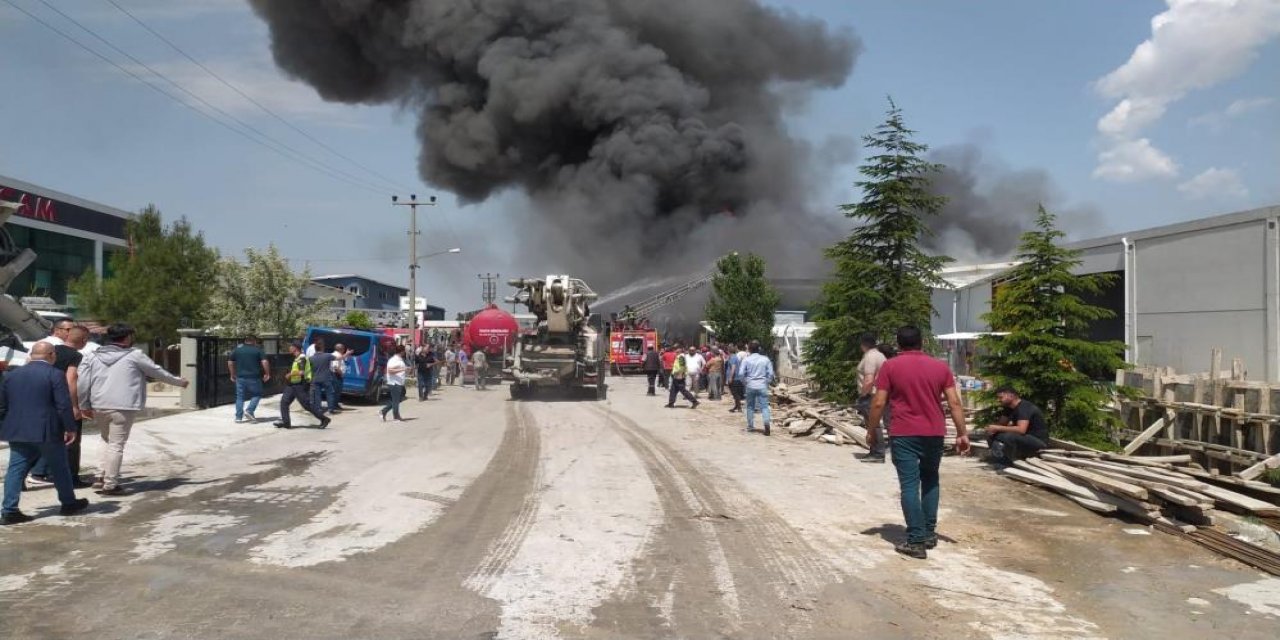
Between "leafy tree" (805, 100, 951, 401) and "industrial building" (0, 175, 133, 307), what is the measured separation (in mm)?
28262

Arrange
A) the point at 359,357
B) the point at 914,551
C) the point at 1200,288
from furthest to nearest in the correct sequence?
the point at 359,357 → the point at 1200,288 → the point at 914,551

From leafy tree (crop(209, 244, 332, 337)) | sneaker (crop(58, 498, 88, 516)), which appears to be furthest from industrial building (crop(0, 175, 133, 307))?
sneaker (crop(58, 498, 88, 516))

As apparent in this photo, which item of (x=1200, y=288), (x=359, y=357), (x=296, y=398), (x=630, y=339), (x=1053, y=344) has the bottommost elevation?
(x=296, y=398)

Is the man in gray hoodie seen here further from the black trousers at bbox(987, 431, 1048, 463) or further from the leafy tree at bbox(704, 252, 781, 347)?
the leafy tree at bbox(704, 252, 781, 347)

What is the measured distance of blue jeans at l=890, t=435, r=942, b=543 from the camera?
18.4 feet

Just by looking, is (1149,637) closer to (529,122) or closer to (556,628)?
(556,628)

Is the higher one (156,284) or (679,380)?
(156,284)

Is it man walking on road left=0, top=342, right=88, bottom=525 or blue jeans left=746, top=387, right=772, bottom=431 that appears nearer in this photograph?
man walking on road left=0, top=342, right=88, bottom=525

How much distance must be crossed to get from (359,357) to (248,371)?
5.97m

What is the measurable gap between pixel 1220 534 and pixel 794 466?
175 inches

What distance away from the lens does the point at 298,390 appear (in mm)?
13453

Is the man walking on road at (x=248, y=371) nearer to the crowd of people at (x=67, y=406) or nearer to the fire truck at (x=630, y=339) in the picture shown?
the crowd of people at (x=67, y=406)

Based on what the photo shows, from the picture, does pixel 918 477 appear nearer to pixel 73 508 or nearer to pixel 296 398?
pixel 73 508

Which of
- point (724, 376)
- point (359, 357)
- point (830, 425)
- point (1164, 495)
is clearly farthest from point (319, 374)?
point (724, 376)
